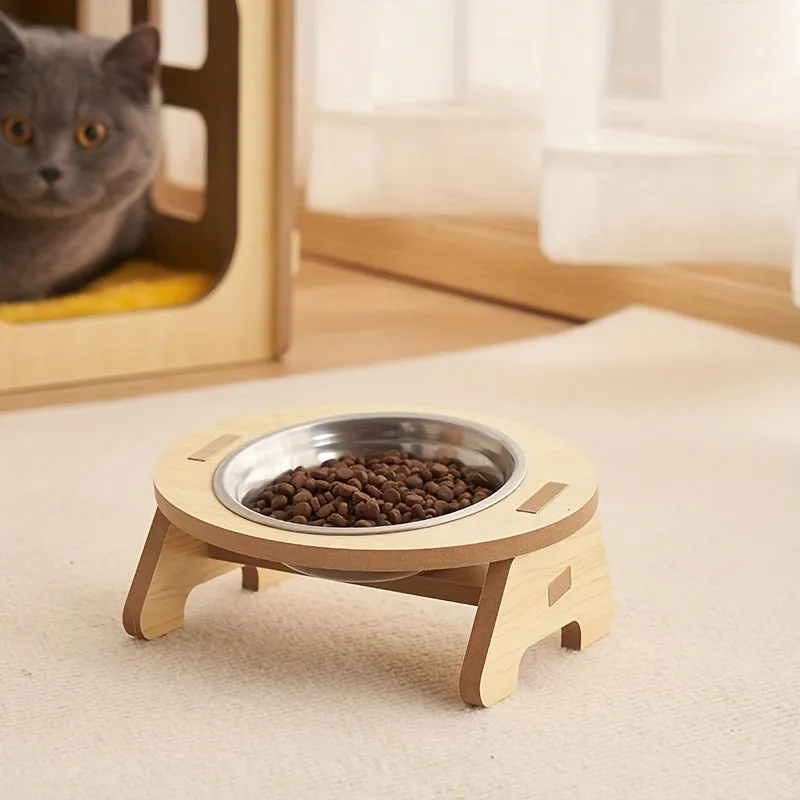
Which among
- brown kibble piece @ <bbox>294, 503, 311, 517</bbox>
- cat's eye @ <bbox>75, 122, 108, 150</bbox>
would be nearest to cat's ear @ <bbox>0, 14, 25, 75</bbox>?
cat's eye @ <bbox>75, 122, 108, 150</bbox>

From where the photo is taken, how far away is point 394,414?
3.30 ft

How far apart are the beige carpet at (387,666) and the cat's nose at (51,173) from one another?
302 millimetres

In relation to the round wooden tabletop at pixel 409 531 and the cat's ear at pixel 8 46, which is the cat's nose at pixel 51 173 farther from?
the round wooden tabletop at pixel 409 531

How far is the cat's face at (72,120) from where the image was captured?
5.01ft

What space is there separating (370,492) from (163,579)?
0.16 m

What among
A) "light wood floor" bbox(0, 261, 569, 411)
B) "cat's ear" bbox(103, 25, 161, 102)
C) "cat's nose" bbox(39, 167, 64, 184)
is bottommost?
"light wood floor" bbox(0, 261, 569, 411)

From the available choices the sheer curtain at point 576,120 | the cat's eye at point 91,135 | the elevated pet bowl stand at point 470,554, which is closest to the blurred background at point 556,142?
the sheer curtain at point 576,120

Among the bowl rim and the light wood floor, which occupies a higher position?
the bowl rim

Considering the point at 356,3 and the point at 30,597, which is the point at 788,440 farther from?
the point at 356,3

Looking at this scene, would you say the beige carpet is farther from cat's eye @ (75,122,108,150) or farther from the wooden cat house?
cat's eye @ (75,122,108,150)

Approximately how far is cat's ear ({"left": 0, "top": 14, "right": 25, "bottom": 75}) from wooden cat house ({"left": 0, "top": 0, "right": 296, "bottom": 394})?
233mm

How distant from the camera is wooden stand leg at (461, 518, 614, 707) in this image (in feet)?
2.69

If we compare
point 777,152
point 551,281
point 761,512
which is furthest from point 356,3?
point 761,512

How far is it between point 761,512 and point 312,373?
2.05 feet
